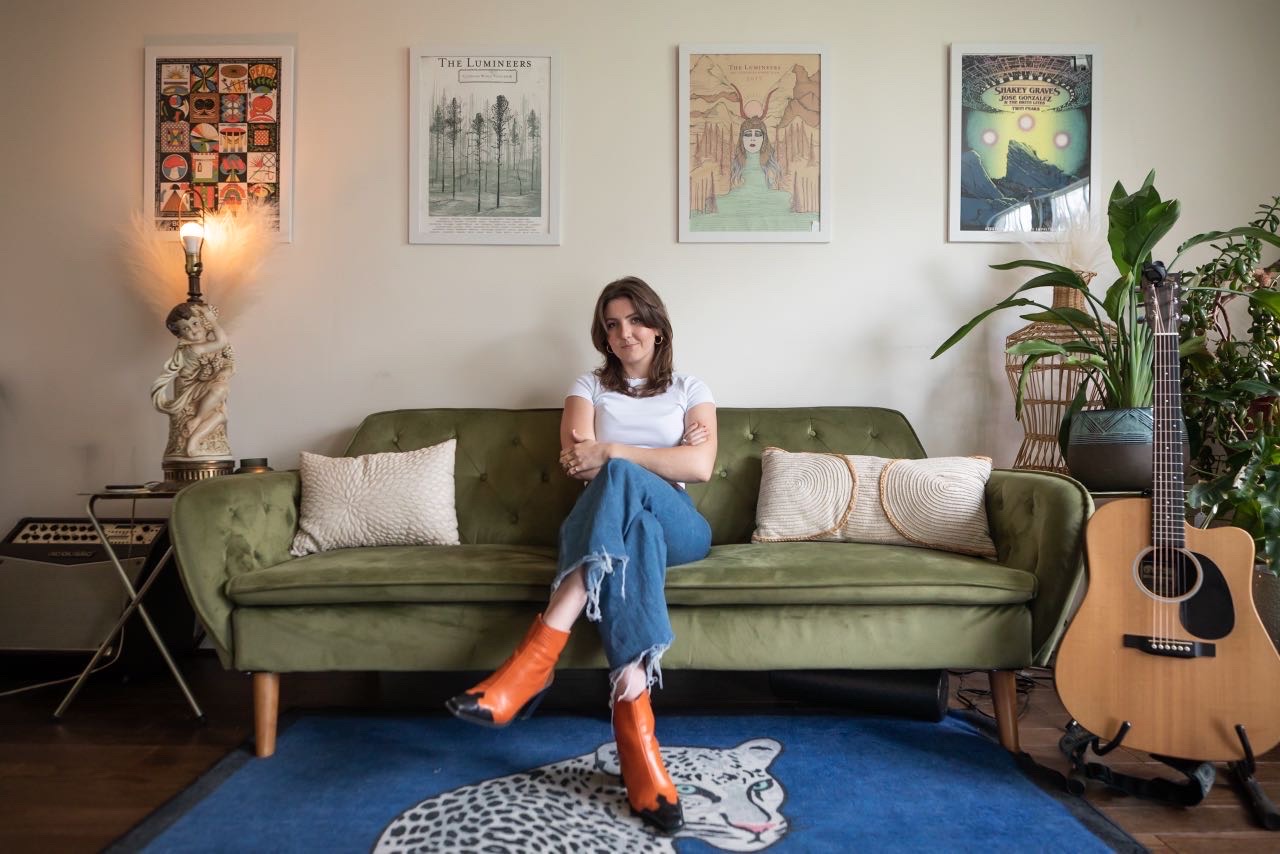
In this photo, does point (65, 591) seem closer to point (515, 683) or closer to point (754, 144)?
point (515, 683)

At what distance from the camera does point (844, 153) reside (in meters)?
2.68

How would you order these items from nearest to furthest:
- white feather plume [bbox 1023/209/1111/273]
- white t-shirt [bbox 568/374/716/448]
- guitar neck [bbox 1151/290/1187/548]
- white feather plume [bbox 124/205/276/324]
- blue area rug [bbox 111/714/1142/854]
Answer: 1. blue area rug [bbox 111/714/1142/854]
2. guitar neck [bbox 1151/290/1187/548]
3. white t-shirt [bbox 568/374/716/448]
4. white feather plume [bbox 1023/209/1111/273]
5. white feather plume [bbox 124/205/276/324]

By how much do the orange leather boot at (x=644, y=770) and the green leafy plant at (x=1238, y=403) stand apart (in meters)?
1.38

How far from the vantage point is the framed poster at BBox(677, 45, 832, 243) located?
2656mm

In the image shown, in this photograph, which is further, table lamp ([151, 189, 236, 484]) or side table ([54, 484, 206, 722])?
table lamp ([151, 189, 236, 484])

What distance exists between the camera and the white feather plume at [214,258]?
261 cm

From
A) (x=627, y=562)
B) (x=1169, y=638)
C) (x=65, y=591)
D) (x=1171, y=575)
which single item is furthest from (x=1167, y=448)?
(x=65, y=591)

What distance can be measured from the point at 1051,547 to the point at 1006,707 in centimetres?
39

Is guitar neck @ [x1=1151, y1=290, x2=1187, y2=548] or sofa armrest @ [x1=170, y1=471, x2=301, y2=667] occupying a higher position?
guitar neck @ [x1=1151, y1=290, x2=1187, y2=548]

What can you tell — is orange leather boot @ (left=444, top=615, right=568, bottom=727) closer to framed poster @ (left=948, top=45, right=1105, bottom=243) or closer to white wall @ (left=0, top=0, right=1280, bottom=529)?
white wall @ (left=0, top=0, right=1280, bottom=529)

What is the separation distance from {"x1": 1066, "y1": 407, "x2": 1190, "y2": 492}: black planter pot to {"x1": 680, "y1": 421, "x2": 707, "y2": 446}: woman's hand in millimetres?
1014

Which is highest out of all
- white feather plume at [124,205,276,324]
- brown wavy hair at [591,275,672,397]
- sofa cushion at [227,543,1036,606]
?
white feather plume at [124,205,276,324]

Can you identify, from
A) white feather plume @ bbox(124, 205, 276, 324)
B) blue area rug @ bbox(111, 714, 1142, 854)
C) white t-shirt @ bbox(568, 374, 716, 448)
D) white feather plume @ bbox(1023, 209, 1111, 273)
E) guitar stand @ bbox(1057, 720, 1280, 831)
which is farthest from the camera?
white feather plume @ bbox(124, 205, 276, 324)

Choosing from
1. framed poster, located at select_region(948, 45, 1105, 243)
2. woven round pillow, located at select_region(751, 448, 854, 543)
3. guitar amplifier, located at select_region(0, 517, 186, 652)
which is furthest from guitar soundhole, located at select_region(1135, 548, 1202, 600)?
guitar amplifier, located at select_region(0, 517, 186, 652)
